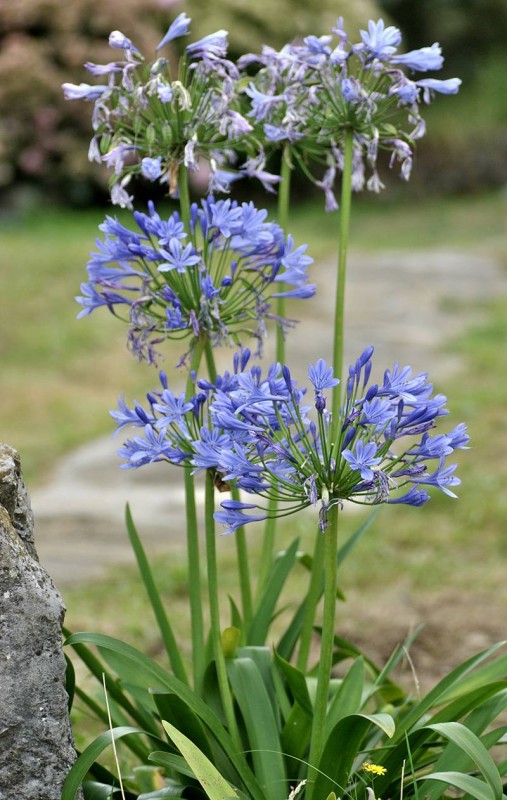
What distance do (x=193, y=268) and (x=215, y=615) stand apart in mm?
746

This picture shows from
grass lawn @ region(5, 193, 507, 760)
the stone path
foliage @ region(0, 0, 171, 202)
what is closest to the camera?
grass lawn @ region(5, 193, 507, 760)

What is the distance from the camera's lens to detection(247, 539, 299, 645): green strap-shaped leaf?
2.74 m

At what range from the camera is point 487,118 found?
1616cm

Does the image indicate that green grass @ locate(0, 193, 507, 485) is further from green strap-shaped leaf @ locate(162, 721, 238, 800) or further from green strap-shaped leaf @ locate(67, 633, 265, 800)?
green strap-shaped leaf @ locate(162, 721, 238, 800)

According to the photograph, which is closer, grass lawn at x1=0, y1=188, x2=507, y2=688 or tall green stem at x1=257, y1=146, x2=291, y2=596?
tall green stem at x1=257, y1=146, x2=291, y2=596

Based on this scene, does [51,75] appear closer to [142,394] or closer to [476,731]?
[142,394]

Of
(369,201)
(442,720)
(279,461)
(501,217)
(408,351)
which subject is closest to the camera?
(279,461)

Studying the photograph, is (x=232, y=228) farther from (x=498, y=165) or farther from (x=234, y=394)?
(x=498, y=165)

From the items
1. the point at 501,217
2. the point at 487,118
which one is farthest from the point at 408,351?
the point at 487,118

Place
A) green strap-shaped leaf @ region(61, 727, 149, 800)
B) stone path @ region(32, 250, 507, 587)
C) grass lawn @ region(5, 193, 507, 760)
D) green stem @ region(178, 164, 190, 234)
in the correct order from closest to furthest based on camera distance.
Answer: green strap-shaped leaf @ region(61, 727, 149, 800)
green stem @ region(178, 164, 190, 234)
grass lawn @ region(5, 193, 507, 760)
stone path @ region(32, 250, 507, 587)

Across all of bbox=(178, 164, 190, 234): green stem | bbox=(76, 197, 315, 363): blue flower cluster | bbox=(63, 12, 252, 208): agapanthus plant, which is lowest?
bbox=(76, 197, 315, 363): blue flower cluster

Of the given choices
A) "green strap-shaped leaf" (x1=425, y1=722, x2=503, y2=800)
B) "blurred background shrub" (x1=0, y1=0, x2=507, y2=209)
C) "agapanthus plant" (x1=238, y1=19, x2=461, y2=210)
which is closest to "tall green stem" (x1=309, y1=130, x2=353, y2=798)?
"agapanthus plant" (x1=238, y1=19, x2=461, y2=210)

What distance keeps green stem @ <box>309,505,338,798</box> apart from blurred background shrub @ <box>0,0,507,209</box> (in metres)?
10.4

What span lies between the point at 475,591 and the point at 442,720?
2.42 metres
